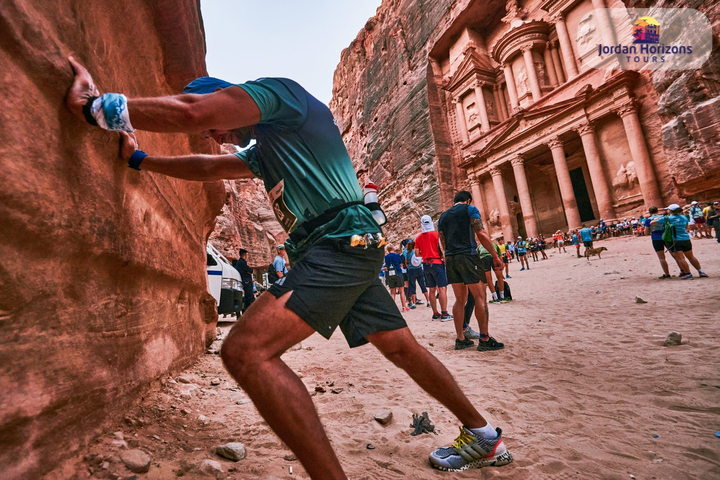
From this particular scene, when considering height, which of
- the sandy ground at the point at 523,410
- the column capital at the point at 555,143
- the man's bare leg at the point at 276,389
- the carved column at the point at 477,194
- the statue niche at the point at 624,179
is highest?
the column capital at the point at 555,143

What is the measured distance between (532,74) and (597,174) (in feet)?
29.1

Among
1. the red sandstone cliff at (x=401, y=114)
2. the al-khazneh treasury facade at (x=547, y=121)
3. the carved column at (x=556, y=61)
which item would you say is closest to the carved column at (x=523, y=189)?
the al-khazneh treasury facade at (x=547, y=121)

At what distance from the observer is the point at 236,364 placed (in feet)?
3.69

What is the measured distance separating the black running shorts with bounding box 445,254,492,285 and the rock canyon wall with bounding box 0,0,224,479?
123 inches

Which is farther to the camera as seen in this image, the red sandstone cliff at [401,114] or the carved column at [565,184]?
the red sandstone cliff at [401,114]

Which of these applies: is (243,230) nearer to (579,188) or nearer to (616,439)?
(579,188)

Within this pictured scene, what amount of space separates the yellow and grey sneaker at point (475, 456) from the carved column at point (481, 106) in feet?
95.0

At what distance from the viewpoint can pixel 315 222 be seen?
1463mm

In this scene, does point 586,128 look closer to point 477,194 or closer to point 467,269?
point 477,194

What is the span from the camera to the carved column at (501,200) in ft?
81.9

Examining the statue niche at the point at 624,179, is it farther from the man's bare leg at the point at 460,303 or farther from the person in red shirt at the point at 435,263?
the man's bare leg at the point at 460,303

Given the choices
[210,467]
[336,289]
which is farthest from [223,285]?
[336,289]

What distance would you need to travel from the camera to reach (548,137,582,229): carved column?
2156 centimetres

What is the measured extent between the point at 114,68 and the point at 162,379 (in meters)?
1.89
